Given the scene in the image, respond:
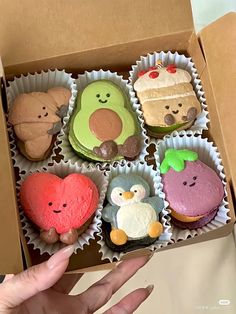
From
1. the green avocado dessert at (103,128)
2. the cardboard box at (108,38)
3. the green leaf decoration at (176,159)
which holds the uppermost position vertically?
the cardboard box at (108,38)

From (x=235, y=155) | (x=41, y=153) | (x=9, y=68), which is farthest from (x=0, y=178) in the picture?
(x=235, y=155)

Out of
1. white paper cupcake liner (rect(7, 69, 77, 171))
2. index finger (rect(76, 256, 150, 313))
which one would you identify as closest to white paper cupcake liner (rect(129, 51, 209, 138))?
white paper cupcake liner (rect(7, 69, 77, 171))

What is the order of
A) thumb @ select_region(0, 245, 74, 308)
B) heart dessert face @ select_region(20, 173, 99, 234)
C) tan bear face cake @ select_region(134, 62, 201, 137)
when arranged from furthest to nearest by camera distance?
tan bear face cake @ select_region(134, 62, 201, 137) → heart dessert face @ select_region(20, 173, 99, 234) → thumb @ select_region(0, 245, 74, 308)

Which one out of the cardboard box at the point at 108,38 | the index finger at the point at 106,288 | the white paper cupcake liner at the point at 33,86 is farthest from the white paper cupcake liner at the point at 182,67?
the index finger at the point at 106,288

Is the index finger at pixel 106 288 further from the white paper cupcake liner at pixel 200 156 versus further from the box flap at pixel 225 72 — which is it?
the box flap at pixel 225 72

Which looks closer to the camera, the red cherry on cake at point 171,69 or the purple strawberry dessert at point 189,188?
the purple strawberry dessert at point 189,188

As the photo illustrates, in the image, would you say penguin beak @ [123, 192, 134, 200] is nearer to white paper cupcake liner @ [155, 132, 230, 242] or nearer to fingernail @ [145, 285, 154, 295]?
white paper cupcake liner @ [155, 132, 230, 242]

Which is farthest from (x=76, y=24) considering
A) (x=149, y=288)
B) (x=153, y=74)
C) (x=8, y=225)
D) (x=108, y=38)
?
(x=149, y=288)
